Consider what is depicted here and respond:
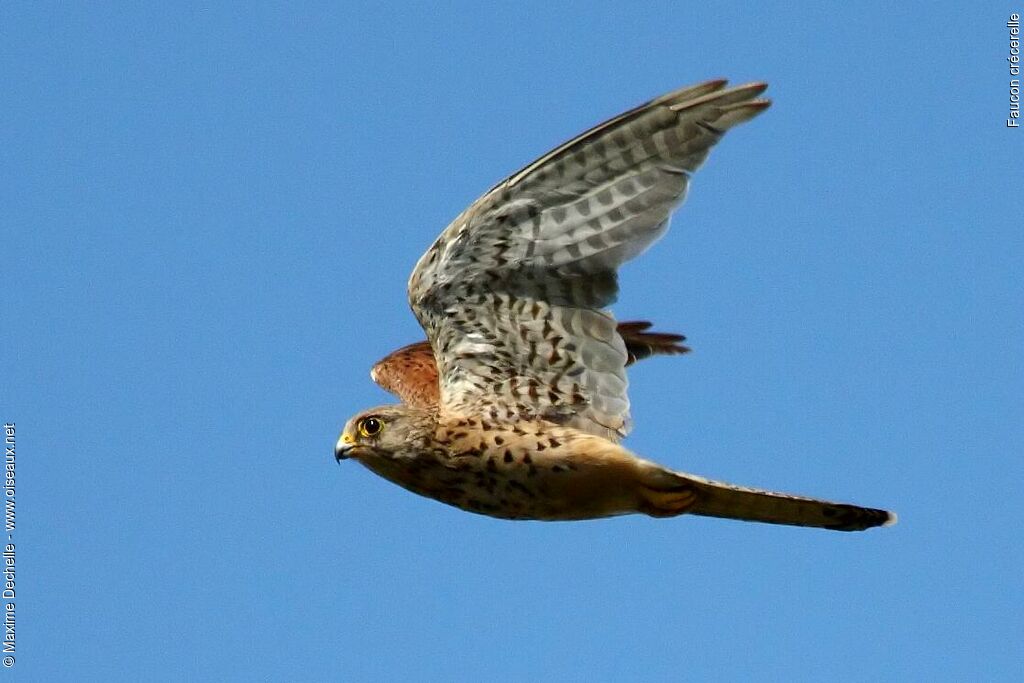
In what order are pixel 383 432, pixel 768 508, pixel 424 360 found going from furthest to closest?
pixel 424 360 → pixel 383 432 → pixel 768 508

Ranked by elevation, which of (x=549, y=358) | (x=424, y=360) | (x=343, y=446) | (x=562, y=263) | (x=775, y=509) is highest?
(x=424, y=360)

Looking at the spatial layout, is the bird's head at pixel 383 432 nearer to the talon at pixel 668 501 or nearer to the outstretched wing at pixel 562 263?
the outstretched wing at pixel 562 263

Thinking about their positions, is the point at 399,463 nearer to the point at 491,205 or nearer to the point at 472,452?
the point at 472,452

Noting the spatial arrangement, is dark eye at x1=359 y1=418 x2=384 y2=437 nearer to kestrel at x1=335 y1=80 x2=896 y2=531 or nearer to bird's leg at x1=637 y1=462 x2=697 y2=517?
kestrel at x1=335 y1=80 x2=896 y2=531

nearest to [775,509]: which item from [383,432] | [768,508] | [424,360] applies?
[768,508]

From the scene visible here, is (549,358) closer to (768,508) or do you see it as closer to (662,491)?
(662,491)

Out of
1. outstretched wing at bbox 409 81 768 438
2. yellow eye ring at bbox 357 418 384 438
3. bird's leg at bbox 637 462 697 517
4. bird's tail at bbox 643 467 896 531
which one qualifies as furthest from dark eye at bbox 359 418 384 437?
bird's tail at bbox 643 467 896 531

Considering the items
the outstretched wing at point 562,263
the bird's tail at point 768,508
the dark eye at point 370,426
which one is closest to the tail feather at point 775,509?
the bird's tail at point 768,508
